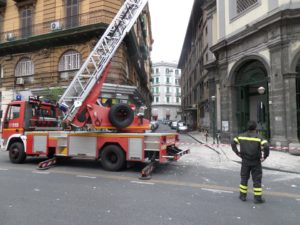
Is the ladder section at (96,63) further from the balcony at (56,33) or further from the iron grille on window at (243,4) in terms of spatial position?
the iron grille on window at (243,4)

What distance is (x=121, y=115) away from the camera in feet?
33.2

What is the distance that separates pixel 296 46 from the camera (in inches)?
598

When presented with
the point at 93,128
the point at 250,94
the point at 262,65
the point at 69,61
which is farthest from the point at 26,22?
the point at 250,94

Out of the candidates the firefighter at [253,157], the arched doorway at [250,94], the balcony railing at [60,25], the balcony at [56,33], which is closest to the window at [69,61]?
the balcony at [56,33]

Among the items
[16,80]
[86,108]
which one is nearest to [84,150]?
[86,108]

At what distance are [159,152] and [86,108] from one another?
308 centimetres

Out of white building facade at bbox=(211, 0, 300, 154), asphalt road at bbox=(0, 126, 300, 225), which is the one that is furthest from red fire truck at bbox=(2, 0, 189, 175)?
white building facade at bbox=(211, 0, 300, 154)

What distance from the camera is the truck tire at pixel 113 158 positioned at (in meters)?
9.34

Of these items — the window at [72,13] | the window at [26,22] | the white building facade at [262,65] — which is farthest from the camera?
the window at [26,22]

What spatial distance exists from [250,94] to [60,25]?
16476mm

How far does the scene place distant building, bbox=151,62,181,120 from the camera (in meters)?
99.2

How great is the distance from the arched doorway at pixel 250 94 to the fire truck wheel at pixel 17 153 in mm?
14298

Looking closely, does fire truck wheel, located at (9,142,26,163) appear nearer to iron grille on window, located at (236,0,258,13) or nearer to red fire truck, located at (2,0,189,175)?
red fire truck, located at (2,0,189,175)

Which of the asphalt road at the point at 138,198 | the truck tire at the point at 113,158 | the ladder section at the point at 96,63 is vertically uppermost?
the ladder section at the point at 96,63
